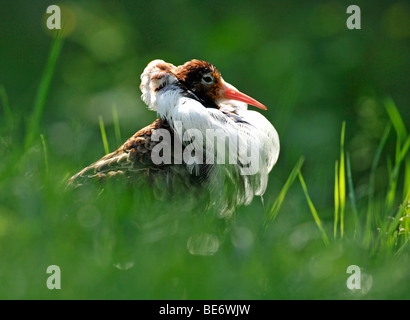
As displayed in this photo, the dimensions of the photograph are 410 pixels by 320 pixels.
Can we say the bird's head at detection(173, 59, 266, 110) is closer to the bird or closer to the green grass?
the bird

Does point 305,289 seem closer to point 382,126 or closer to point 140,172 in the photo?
point 140,172

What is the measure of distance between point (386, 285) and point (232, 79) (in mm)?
3599

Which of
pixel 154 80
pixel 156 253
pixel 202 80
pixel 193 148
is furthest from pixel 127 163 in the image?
pixel 156 253

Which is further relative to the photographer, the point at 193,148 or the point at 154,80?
the point at 154,80

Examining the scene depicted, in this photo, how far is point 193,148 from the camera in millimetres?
2693

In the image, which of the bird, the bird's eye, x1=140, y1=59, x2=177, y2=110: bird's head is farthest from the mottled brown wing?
the bird's eye

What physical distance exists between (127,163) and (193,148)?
0.87 feet

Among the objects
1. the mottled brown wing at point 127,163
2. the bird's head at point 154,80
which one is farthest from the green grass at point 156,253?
the bird's head at point 154,80

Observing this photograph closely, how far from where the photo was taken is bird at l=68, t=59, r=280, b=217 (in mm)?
2656

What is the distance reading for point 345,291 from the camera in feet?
6.33

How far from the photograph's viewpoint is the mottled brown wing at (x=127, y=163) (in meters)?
2.66

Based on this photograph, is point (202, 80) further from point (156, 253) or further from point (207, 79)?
point (156, 253)

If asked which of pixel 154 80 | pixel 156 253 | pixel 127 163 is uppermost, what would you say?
pixel 154 80
